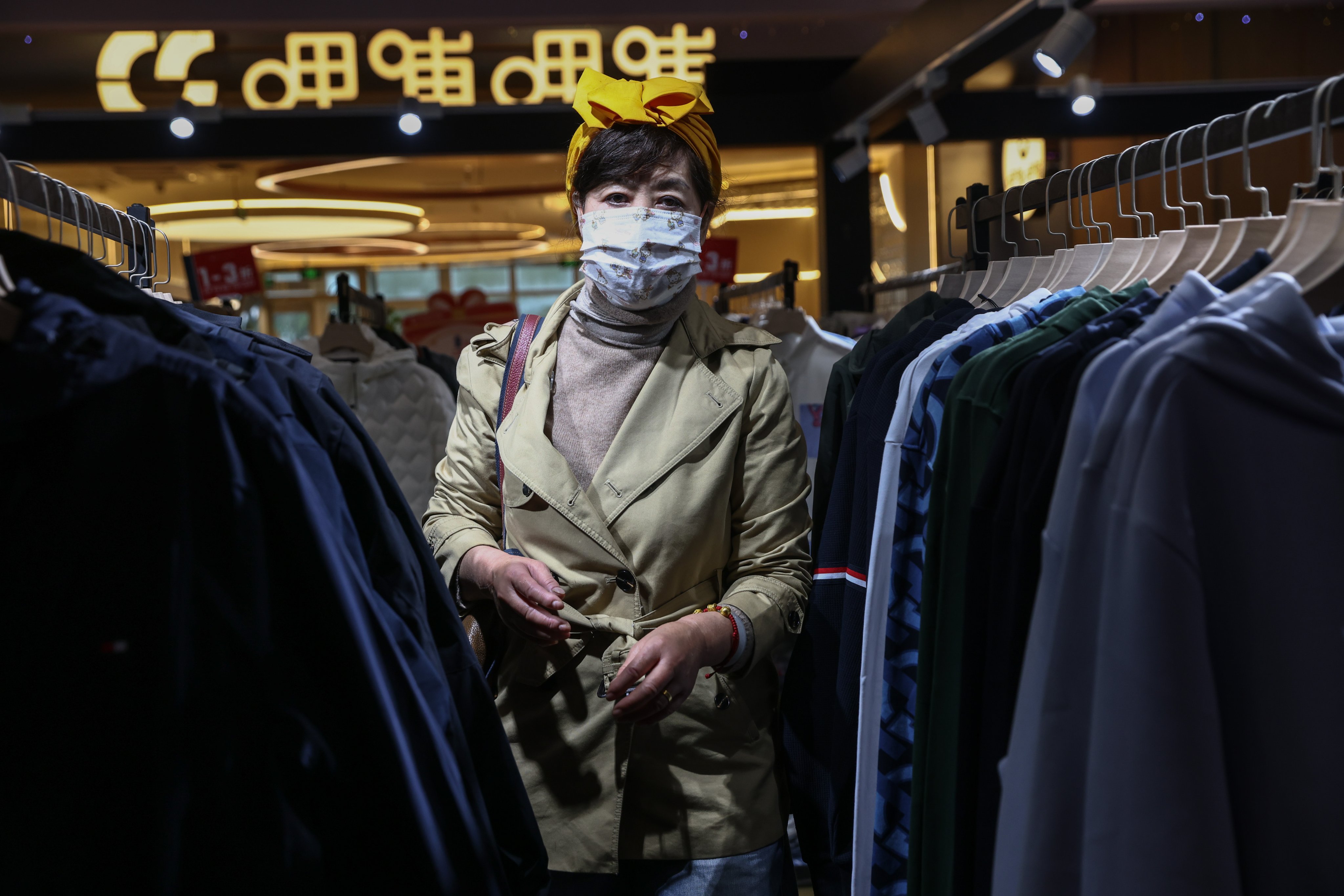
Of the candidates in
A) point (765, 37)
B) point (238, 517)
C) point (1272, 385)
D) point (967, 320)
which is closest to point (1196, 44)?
point (765, 37)

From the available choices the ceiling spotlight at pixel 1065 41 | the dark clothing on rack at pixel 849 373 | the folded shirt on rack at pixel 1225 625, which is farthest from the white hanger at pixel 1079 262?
the ceiling spotlight at pixel 1065 41

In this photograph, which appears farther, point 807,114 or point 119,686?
point 807,114

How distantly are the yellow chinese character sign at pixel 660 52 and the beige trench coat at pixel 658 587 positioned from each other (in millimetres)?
5065

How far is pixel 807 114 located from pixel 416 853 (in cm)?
570

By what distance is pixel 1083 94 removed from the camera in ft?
18.9

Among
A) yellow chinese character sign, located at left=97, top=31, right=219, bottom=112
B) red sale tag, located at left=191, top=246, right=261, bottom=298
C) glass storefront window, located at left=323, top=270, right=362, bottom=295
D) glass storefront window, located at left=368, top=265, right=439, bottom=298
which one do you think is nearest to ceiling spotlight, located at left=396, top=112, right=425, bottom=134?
red sale tag, located at left=191, top=246, right=261, bottom=298

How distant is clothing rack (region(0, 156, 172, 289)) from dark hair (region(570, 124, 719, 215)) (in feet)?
2.25

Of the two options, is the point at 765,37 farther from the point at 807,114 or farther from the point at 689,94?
the point at 689,94

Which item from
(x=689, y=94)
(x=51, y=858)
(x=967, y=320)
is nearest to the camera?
(x=51, y=858)

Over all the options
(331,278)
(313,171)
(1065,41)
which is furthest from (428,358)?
(331,278)

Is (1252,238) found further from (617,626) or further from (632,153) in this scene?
(617,626)

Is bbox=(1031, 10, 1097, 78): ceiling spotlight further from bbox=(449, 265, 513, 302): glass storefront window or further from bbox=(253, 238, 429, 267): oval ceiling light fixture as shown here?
bbox=(449, 265, 513, 302): glass storefront window

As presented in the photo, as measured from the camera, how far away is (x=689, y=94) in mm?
1595

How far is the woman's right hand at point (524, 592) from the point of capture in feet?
4.69
